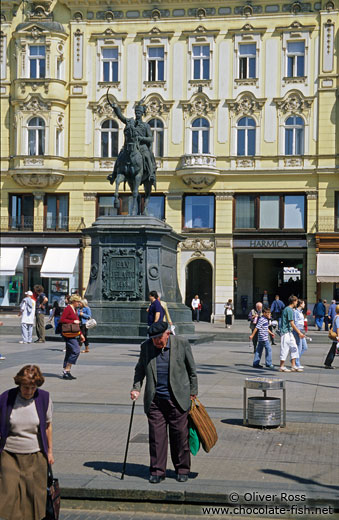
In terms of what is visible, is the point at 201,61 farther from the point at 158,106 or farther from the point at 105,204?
the point at 105,204

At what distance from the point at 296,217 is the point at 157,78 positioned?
37.6 feet

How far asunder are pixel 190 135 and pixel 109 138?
4.84m

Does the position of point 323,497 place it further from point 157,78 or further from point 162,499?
point 157,78

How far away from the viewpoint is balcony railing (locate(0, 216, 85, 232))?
47.8 m

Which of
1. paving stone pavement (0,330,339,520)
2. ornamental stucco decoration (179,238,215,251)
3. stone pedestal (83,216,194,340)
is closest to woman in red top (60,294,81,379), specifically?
paving stone pavement (0,330,339,520)

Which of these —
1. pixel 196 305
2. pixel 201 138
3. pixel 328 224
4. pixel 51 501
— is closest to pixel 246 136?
pixel 201 138

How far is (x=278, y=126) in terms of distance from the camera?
4622 centimetres

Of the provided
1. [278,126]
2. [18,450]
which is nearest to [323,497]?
[18,450]

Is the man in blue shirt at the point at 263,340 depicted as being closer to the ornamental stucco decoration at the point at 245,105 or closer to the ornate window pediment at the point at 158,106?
the ornamental stucco decoration at the point at 245,105

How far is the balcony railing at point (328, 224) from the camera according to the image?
1768 inches

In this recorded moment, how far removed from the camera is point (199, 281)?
157 ft

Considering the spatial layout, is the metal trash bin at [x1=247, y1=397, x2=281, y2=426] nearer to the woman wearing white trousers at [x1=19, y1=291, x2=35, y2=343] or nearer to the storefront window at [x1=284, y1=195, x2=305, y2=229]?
the woman wearing white trousers at [x1=19, y1=291, x2=35, y2=343]

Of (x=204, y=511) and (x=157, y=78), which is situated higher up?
(x=157, y=78)

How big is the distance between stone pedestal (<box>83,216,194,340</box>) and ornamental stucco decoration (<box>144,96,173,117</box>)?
884 inches
